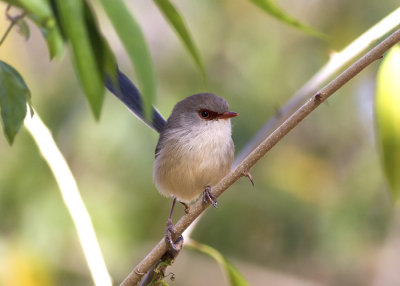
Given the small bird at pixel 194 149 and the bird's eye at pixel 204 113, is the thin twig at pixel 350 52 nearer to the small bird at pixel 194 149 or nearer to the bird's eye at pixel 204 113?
the small bird at pixel 194 149

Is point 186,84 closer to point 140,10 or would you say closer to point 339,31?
point 140,10

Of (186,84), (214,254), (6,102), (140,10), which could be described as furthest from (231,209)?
(6,102)

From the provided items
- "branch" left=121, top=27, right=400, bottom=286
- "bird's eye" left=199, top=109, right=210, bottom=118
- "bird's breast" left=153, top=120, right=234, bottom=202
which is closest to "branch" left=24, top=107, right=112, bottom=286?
"branch" left=121, top=27, right=400, bottom=286

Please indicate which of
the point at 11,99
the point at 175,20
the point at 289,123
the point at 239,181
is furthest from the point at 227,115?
the point at 239,181

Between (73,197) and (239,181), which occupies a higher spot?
(239,181)

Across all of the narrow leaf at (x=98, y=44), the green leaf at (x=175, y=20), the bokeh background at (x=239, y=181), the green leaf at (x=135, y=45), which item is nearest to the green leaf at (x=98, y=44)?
the narrow leaf at (x=98, y=44)

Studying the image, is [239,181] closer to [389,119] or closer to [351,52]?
[351,52]
